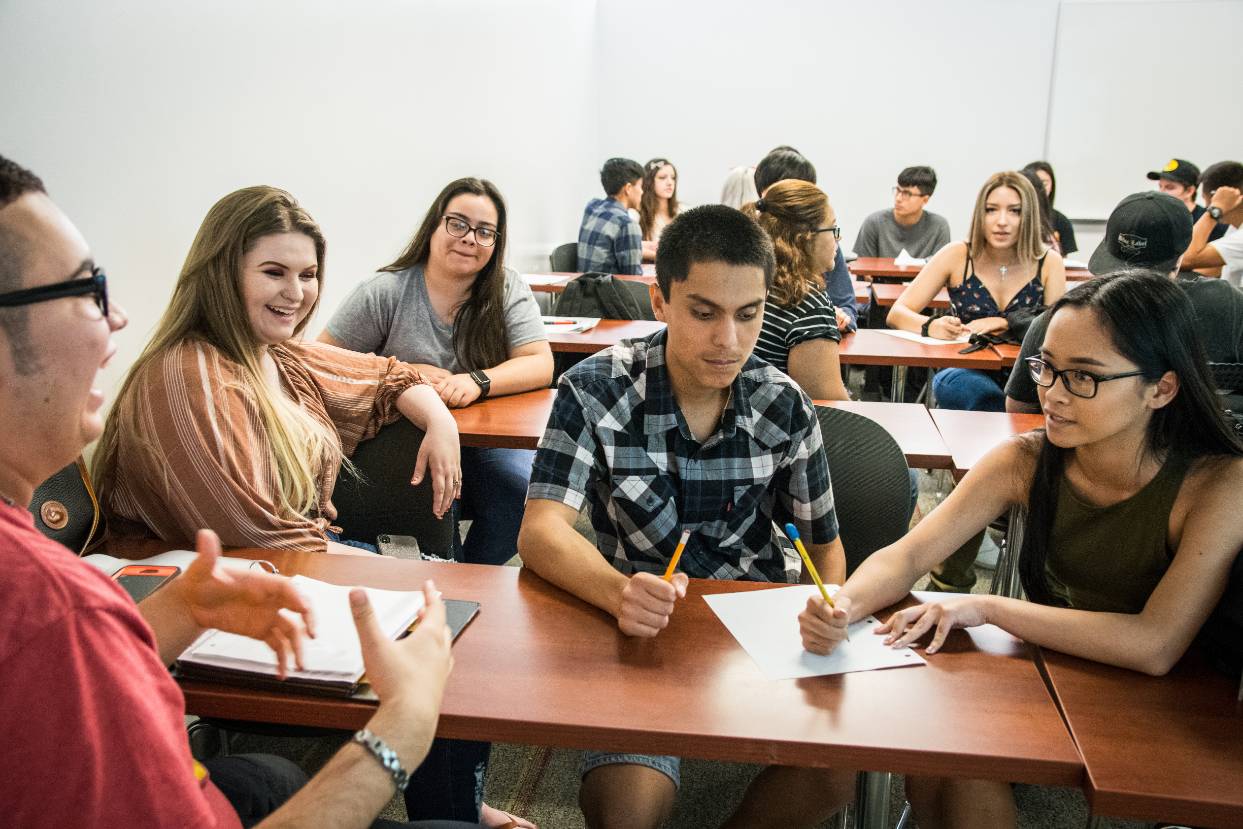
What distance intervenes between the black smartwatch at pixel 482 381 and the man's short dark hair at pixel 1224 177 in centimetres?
501

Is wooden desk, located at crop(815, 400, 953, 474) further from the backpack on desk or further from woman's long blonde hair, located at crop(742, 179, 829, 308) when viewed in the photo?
the backpack on desk

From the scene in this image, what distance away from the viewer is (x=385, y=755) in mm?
892

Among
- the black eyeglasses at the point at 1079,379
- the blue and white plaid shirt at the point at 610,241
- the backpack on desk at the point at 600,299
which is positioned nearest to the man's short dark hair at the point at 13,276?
the black eyeglasses at the point at 1079,379

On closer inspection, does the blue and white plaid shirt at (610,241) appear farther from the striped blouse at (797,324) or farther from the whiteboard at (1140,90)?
the whiteboard at (1140,90)

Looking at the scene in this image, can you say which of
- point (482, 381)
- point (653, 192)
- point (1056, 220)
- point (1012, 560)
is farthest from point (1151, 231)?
point (653, 192)

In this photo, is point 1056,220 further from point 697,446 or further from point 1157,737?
point 1157,737

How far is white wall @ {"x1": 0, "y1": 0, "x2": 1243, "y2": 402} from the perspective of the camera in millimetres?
2025

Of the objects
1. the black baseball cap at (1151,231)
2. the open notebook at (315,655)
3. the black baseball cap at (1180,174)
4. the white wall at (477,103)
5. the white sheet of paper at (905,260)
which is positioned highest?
the white wall at (477,103)

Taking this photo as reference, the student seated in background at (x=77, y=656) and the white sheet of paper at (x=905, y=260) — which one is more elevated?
the student seated in background at (x=77, y=656)

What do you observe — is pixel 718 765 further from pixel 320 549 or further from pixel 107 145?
pixel 107 145

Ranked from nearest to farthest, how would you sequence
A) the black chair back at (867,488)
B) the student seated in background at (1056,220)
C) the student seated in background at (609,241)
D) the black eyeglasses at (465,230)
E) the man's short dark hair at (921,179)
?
the black chair back at (867,488), the black eyeglasses at (465,230), the student seated in background at (609,241), the man's short dark hair at (921,179), the student seated in background at (1056,220)

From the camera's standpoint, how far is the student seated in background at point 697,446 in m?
1.57

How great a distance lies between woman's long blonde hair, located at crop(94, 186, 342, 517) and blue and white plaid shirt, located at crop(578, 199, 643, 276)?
3881 millimetres

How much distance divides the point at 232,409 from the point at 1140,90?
27.3 ft
